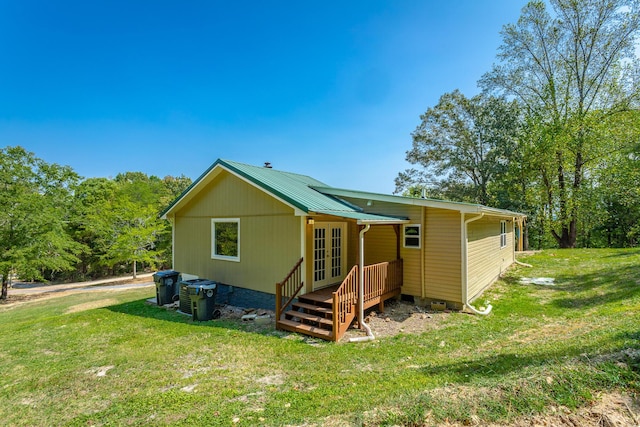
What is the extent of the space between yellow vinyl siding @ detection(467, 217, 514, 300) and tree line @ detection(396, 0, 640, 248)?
11.8 metres

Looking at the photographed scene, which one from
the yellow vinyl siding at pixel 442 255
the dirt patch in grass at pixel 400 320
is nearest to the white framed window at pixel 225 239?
the dirt patch in grass at pixel 400 320

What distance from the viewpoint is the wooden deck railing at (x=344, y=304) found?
236 inches

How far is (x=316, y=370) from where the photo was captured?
15.4 feet

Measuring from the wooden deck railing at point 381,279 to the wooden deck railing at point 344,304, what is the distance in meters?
0.51

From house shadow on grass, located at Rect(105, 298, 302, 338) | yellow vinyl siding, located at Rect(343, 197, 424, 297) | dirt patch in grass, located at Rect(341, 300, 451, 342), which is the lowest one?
house shadow on grass, located at Rect(105, 298, 302, 338)

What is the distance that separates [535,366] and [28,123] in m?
26.2

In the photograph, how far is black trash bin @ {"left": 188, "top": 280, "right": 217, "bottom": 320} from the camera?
7.89 m

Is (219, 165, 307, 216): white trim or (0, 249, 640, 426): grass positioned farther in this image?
(219, 165, 307, 216): white trim

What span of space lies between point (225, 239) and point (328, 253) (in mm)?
3465

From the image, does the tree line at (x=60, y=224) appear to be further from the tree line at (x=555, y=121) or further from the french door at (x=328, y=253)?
the tree line at (x=555, y=121)

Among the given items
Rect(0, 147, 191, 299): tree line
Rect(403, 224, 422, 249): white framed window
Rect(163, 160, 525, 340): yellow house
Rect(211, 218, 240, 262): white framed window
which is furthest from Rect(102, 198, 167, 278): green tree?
Rect(403, 224, 422, 249): white framed window

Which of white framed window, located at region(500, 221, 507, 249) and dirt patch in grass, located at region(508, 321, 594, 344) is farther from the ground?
white framed window, located at region(500, 221, 507, 249)

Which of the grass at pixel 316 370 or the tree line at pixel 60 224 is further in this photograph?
the tree line at pixel 60 224

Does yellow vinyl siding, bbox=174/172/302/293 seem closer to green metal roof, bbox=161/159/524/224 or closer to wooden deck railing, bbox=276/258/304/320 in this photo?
wooden deck railing, bbox=276/258/304/320
